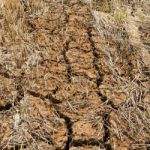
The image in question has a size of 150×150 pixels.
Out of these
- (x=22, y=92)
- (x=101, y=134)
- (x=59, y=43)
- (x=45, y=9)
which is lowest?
(x=101, y=134)

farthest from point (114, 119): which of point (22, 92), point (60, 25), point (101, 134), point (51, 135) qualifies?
point (60, 25)

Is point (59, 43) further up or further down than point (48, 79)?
further up

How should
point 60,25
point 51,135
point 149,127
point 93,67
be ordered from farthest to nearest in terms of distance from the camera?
point 60,25 → point 93,67 → point 149,127 → point 51,135

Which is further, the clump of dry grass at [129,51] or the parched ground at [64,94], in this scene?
the clump of dry grass at [129,51]

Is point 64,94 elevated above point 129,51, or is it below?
below

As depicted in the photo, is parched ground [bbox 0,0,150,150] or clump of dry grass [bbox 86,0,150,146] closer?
parched ground [bbox 0,0,150,150]

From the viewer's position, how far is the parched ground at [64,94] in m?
2.22

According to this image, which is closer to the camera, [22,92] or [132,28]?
[22,92]

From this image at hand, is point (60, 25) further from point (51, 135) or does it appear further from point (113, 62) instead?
point (51, 135)

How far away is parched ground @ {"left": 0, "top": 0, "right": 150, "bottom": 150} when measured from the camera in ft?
7.27

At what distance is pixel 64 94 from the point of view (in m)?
2.42

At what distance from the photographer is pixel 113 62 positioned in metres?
2.68

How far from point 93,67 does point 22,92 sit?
20.6 inches

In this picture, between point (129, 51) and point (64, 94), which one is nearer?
point (64, 94)
